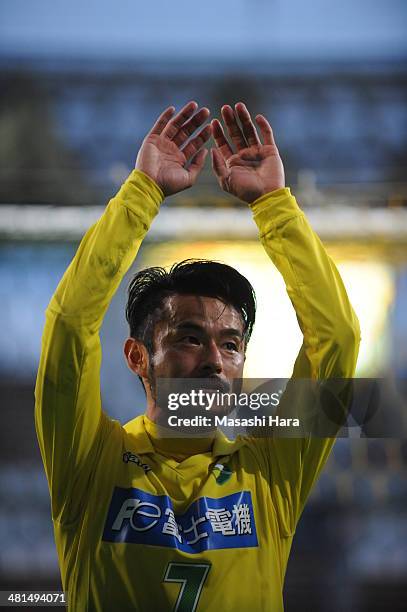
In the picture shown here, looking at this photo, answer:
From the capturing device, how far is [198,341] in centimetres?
104

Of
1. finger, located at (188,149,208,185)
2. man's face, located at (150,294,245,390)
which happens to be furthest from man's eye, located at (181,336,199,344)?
finger, located at (188,149,208,185)

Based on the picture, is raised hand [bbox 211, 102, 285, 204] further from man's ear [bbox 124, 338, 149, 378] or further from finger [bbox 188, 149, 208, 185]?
man's ear [bbox 124, 338, 149, 378]

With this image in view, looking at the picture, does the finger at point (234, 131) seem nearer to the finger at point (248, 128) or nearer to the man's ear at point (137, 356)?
the finger at point (248, 128)

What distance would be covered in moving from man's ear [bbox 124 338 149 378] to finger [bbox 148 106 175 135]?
29 cm

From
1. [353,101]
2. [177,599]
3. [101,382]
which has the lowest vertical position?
[177,599]

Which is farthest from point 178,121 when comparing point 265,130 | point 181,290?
point 181,290

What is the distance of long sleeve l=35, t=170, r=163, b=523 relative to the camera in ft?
3.10

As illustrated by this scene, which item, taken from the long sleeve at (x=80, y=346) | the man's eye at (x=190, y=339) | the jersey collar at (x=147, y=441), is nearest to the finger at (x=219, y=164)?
the long sleeve at (x=80, y=346)

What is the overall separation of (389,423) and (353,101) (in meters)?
0.50

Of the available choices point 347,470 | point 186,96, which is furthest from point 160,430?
point 186,96

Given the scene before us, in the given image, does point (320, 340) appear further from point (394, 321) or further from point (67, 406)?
point (67, 406)

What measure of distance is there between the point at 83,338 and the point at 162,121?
0.34 m

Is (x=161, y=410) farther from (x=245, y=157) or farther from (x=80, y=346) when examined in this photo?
→ (x=245, y=157)

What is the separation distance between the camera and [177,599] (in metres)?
0.95
